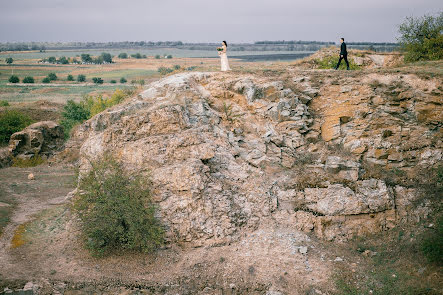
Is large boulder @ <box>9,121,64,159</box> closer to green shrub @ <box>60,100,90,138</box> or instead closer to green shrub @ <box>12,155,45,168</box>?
green shrub @ <box>12,155,45,168</box>

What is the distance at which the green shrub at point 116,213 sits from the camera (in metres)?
15.7

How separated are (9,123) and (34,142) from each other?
21.0 feet

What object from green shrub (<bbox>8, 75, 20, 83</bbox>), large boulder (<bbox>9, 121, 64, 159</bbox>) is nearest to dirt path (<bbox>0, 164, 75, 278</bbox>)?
large boulder (<bbox>9, 121, 64, 159</bbox>)

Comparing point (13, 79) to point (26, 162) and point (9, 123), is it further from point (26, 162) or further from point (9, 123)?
point (26, 162)

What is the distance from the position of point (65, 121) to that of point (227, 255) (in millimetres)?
33320

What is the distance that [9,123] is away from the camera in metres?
36.0

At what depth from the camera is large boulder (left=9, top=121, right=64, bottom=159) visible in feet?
104

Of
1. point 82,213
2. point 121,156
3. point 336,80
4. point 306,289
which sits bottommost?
point 306,289

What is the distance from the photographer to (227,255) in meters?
15.6

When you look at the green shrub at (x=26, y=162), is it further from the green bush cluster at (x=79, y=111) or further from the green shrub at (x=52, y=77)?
the green shrub at (x=52, y=77)

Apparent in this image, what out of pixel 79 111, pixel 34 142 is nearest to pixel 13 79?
pixel 79 111

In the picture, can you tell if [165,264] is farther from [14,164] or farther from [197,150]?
[14,164]

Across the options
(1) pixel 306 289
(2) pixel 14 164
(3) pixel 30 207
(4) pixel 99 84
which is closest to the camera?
(1) pixel 306 289

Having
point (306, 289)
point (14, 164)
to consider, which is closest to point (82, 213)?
point (306, 289)
